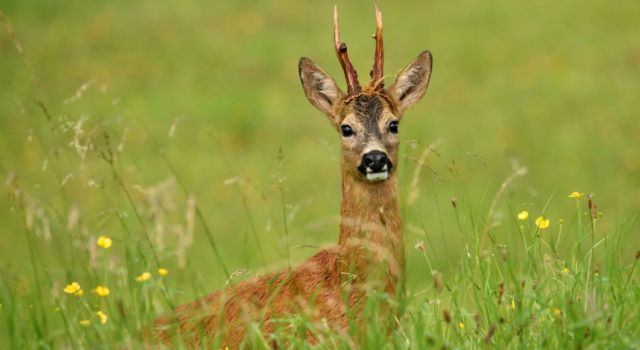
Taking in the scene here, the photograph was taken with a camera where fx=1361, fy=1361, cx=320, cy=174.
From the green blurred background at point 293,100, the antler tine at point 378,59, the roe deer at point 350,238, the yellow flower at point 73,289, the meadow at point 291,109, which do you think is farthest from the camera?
the green blurred background at point 293,100

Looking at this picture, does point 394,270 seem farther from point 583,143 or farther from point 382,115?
point 583,143

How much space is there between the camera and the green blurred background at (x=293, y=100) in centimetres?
1548

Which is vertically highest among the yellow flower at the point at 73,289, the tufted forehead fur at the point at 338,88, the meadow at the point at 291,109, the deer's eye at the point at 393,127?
the tufted forehead fur at the point at 338,88

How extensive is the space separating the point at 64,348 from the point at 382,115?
2.31 metres

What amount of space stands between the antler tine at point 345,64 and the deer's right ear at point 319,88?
0.20 metres

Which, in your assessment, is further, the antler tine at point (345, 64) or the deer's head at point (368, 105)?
the antler tine at point (345, 64)

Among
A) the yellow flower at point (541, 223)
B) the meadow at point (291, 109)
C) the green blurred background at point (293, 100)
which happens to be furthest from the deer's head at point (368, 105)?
the green blurred background at point (293, 100)

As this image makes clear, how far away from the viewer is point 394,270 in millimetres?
5832

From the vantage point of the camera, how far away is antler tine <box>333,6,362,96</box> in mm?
6438

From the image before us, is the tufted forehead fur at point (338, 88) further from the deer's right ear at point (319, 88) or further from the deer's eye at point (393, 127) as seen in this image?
the deer's eye at point (393, 127)

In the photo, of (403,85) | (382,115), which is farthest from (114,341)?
(403,85)

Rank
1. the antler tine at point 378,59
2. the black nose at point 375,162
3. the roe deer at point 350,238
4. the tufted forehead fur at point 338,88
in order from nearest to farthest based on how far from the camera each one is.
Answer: the roe deer at point 350,238, the black nose at point 375,162, the antler tine at point 378,59, the tufted forehead fur at point 338,88

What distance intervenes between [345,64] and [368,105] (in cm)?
23

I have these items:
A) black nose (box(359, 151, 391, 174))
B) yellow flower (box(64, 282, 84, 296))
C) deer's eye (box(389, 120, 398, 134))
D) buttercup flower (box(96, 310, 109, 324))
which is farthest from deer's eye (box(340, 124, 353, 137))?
yellow flower (box(64, 282, 84, 296))
